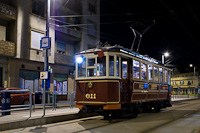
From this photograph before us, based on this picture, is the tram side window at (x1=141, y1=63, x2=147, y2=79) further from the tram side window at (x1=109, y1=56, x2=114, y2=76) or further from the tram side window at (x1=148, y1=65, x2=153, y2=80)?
the tram side window at (x1=109, y1=56, x2=114, y2=76)

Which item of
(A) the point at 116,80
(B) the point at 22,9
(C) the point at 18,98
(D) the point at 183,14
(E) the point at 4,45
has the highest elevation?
(B) the point at 22,9

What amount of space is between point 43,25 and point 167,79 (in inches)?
547

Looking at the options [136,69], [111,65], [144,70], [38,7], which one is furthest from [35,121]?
[38,7]

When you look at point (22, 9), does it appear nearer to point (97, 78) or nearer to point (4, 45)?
point (4, 45)

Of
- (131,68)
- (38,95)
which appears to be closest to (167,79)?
(131,68)

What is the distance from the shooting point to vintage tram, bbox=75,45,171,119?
10453 mm

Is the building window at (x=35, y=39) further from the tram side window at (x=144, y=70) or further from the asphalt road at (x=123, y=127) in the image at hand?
the asphalt road at (x=123, y=127)

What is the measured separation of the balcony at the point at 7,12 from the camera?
66.8ft

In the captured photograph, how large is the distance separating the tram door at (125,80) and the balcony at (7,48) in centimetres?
1268

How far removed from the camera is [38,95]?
19.5 m

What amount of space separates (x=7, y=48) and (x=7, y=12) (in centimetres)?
313

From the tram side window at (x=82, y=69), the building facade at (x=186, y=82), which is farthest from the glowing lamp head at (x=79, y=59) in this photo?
the building facade at (x=186, y=82)

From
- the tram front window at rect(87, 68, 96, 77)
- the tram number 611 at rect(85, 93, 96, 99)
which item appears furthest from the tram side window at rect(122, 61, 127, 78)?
the tram number 611 at rect(85, 93, 96, 99)

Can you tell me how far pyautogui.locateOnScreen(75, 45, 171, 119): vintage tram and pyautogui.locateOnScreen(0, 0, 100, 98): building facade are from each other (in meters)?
5.71
